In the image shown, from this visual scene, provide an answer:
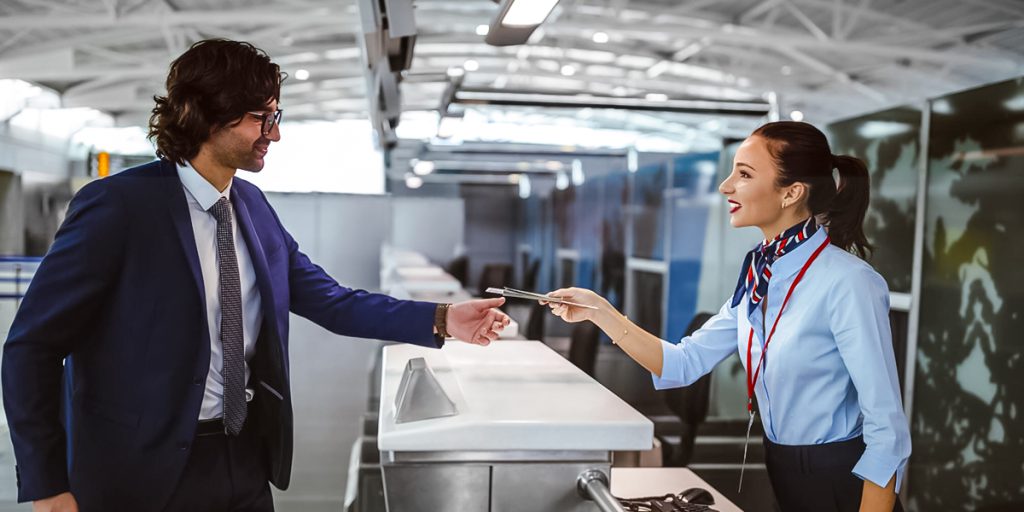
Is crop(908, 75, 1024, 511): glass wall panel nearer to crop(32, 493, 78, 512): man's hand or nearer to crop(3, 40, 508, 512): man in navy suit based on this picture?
crop(3, 40, 508, 512): man in navy suit

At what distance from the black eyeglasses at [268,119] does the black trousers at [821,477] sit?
4.72ft

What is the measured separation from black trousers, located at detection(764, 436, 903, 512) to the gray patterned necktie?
50.7 inches

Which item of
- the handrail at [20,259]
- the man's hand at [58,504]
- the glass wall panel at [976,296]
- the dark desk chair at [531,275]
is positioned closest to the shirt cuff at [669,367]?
the man's hand at [58,504]

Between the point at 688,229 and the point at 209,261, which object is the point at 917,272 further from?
the point at 209,261

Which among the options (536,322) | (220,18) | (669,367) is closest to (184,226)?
(669,367)

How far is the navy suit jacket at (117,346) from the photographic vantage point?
63.6 inches

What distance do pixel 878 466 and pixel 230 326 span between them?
141 cm

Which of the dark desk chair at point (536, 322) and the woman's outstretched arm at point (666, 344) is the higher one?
the woman's outstretched arm at point (666, 344)

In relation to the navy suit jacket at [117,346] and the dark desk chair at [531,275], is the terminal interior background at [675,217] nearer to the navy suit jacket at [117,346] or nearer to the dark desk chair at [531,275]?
the navy suit jacket at [117,346]

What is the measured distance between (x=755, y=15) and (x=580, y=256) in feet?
19.7

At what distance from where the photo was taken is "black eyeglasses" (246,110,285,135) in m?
1.93

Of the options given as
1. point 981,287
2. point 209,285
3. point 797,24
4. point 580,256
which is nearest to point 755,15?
point 797,24

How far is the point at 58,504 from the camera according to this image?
1.65m

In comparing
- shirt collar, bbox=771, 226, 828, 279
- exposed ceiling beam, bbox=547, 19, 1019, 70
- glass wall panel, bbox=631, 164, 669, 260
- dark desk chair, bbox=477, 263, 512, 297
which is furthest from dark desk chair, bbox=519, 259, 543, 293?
shirt collar, bbox=771, 226, 828, 279
